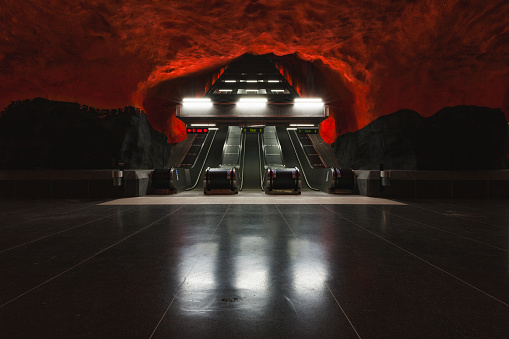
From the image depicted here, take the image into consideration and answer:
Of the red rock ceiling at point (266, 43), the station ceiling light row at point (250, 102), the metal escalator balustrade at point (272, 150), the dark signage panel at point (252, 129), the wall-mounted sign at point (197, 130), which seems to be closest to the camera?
the red rock ceiling at point (266, 43)

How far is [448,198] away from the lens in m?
8.36

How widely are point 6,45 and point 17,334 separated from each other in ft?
32.8

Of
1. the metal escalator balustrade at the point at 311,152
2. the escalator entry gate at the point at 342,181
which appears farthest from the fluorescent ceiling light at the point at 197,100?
the escalator entry gate at the point at 342,181

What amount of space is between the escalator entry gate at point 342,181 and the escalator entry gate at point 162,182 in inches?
247

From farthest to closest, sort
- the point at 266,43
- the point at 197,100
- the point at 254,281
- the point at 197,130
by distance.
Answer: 1. the point at 197,130
2. the point at 197,100
3. the point at 266,43
4. the point at 254,281

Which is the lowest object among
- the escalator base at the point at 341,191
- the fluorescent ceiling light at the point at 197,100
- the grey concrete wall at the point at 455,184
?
the escalator base at the point at 341,191

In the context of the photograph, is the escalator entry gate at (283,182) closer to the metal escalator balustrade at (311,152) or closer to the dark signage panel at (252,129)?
the metal escalator balustrade at (311,152)

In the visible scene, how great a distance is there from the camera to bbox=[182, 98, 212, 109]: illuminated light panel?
17.7m

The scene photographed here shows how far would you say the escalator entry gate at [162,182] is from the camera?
1011 centimetres

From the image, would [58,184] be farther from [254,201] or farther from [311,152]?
[311,152]

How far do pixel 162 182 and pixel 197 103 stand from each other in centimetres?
948

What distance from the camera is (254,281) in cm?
216

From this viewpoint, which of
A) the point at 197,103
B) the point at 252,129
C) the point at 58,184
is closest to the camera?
the point at 58,184

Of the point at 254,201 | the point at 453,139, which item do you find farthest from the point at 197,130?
the point at 453,139
